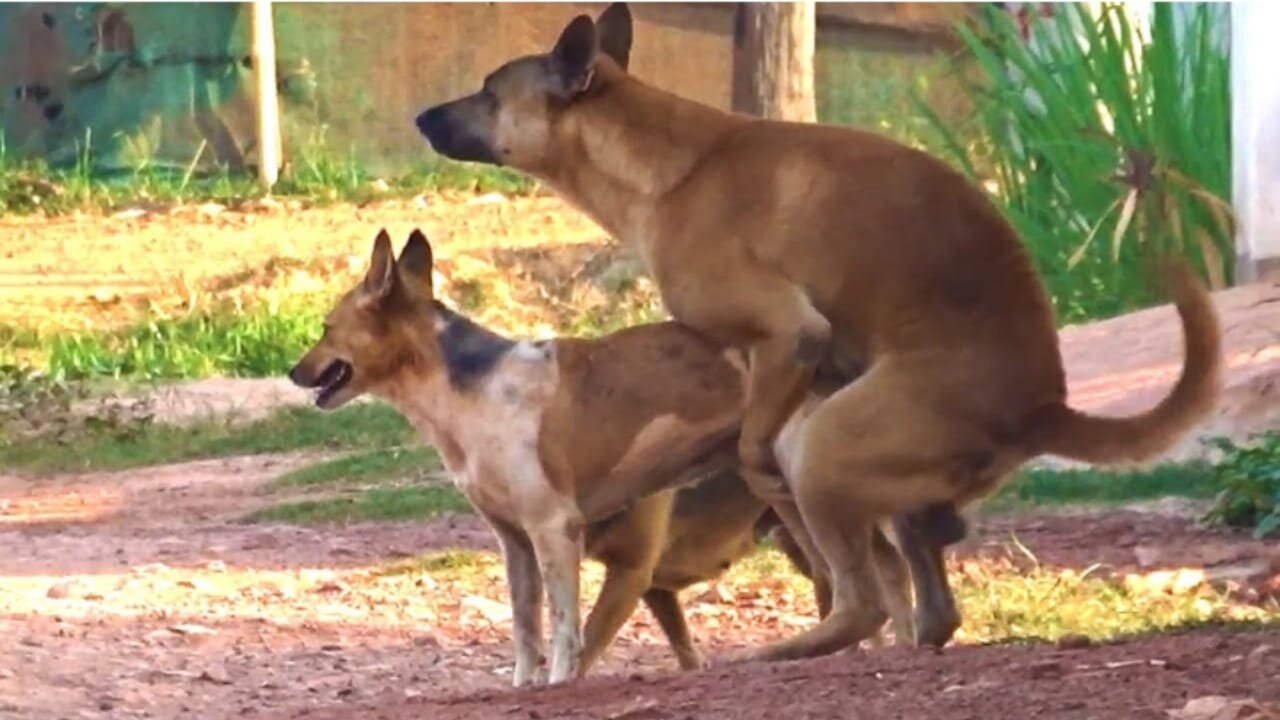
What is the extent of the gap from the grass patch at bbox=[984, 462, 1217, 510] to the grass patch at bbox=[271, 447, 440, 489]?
2761 mm

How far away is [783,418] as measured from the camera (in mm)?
6688

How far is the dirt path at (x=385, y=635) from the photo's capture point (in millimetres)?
5453

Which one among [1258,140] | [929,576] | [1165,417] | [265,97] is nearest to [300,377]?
[929,576]

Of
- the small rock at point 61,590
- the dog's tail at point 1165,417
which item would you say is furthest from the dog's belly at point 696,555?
the small rock at point 61,590

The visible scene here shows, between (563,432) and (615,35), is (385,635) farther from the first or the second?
(615,35)

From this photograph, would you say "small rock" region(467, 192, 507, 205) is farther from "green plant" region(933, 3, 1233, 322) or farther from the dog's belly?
the dog's belly

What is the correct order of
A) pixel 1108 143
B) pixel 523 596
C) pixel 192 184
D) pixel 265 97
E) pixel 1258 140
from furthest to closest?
pixel 192 184 < pixel 265 97 < pixel 1108 143 < pixel 1258 140 < pixel 523 596

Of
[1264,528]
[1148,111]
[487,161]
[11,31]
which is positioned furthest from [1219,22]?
[11,31]

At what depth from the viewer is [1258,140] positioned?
39.2 feet

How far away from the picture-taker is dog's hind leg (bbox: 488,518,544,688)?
6.96 m

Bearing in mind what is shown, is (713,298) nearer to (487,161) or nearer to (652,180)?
(652,180)

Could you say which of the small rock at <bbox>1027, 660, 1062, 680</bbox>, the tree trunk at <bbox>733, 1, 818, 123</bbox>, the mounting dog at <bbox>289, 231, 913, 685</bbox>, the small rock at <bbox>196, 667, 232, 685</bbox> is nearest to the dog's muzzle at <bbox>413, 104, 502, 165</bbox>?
the mounting dog at <bbox>289, 231, 913, 685</bbox>

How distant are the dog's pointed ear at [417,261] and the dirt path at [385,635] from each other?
1.09 m

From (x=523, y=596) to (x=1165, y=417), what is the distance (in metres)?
1.73
